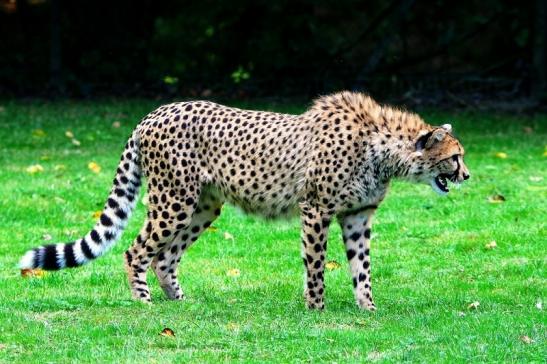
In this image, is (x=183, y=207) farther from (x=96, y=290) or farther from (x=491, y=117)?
(x=491, y=117)

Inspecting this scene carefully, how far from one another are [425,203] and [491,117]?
6649mm

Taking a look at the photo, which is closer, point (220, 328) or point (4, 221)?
point (220, 328)

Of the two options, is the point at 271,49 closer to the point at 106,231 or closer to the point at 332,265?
the point at 332,265

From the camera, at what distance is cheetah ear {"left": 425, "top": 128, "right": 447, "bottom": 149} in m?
7.19

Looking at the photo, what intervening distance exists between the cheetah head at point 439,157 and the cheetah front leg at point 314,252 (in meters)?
0.67

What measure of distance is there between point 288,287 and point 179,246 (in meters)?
0.79

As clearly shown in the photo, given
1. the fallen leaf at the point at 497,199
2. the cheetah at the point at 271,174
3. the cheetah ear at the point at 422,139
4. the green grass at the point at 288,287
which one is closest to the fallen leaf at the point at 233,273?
the green grass at the point at 288,287

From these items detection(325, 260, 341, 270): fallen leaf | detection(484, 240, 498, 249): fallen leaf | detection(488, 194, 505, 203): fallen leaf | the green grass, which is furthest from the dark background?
detection(325, 260, 341, 270): fallen leaf

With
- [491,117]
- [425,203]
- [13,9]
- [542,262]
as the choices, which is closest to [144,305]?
[542,262]

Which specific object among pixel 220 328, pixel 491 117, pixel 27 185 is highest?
pixel 491 117

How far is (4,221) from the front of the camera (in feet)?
33.3

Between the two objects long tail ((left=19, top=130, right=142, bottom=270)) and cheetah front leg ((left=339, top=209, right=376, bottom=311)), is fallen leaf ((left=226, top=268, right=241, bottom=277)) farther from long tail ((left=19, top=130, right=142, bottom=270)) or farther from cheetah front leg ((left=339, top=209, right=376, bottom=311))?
cheetah front leg ((left=339, top=209, right=376, bottom=311))

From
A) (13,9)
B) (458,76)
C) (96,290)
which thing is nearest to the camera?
(96,290)

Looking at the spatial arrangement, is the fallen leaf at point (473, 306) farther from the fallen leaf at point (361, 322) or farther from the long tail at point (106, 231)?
the long tail at point (106, 231)
